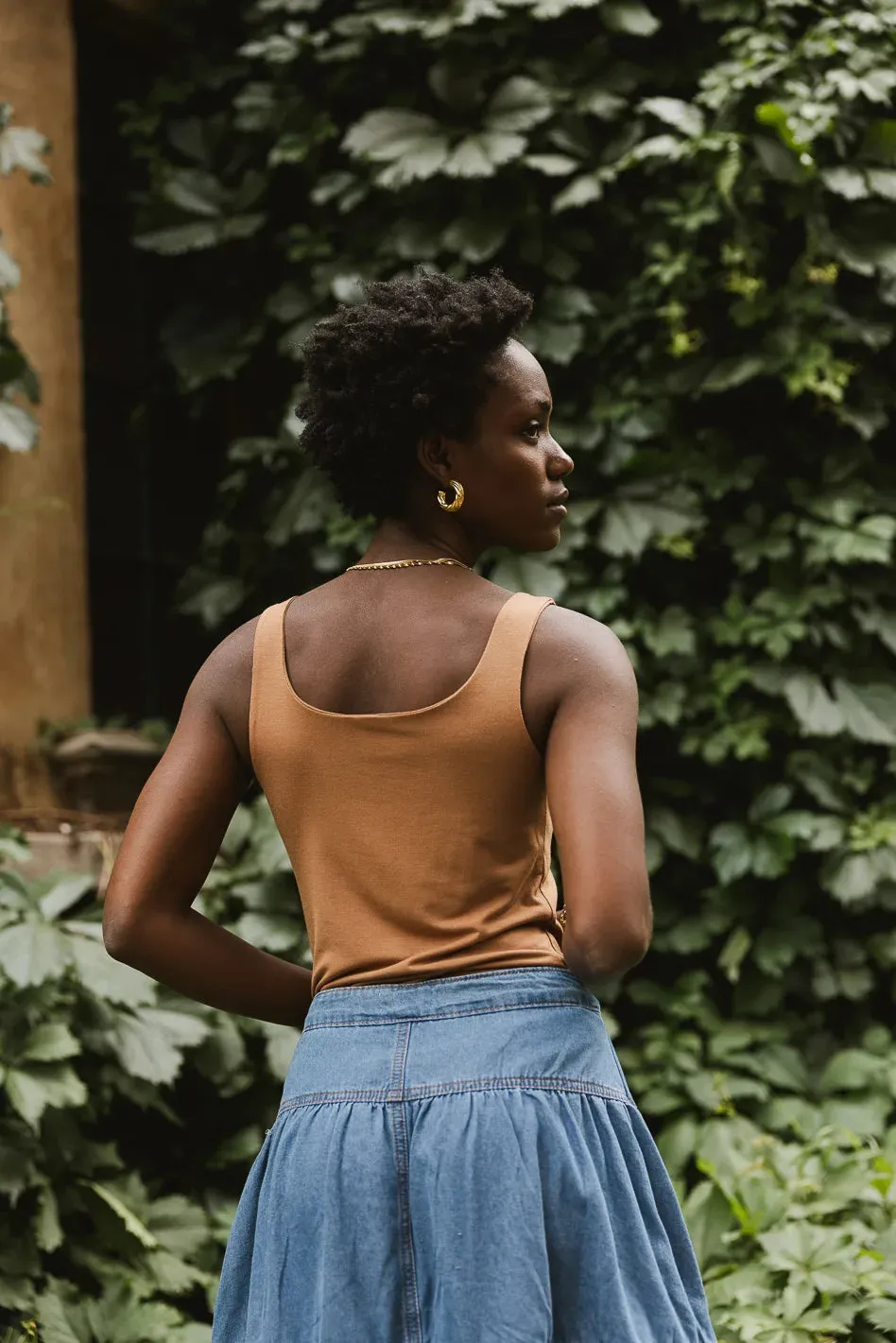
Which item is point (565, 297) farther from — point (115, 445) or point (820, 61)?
point (115, 445)

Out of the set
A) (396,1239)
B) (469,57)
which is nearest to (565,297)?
(469,57)

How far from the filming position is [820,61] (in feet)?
12.4

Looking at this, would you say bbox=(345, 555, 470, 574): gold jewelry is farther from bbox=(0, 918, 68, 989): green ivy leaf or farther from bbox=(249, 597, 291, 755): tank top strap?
bbox=(0, 918, 68, 989): green ivy leaf

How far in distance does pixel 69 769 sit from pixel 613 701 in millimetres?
2629

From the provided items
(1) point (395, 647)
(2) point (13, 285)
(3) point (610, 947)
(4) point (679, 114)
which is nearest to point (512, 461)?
(1) point (395, 647)

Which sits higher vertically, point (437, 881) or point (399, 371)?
point (399, 371)

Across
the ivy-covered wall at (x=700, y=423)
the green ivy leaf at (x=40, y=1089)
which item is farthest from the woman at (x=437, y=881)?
the ivy-covered wall at (x=700, y=423)

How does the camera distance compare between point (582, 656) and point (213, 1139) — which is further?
point (213, 1139)

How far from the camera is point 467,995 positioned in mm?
1547

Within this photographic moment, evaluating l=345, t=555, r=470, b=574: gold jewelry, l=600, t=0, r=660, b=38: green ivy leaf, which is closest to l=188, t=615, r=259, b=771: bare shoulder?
l=345, t=555, r=470, b=574: gold jewelry

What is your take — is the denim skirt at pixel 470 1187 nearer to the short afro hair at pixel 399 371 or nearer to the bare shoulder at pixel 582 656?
the bare shoulder at pixel 582 656

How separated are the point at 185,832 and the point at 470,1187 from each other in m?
0.49

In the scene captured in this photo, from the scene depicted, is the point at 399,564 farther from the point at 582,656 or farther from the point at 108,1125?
the point at 108,1125

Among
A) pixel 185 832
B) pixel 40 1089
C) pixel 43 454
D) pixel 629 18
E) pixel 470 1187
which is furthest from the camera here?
pixel 43 454
